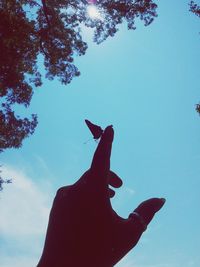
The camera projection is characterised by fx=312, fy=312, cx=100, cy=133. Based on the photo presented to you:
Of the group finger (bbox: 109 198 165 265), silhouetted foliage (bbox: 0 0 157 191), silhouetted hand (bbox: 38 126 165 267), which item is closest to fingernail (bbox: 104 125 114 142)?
silhouetted hand (bbox: 38 126 165 267)

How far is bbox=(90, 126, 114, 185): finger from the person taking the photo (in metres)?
2.97

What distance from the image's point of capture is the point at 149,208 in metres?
3.33

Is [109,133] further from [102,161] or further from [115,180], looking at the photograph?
[115,180]

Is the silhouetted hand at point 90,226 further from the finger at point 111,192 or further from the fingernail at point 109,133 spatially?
the finger at point 111,192

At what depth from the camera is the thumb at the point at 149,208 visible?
330cm

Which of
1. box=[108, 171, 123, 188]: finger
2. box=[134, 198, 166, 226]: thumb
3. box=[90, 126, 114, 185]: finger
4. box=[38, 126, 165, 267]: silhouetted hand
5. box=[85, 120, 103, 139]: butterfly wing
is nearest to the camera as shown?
box=[38, 126, 165, 267]: silhouetted hand

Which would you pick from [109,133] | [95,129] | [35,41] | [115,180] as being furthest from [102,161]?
[35,41]

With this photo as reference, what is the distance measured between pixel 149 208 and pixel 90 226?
74 cm

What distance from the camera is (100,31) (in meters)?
17.2

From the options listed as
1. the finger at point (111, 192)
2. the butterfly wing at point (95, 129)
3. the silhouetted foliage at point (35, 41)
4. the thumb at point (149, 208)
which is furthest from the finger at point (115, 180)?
the silhouetted foliage at point (35, 41)

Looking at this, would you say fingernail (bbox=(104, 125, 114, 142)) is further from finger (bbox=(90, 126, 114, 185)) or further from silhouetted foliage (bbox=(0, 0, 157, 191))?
silhouetted foliage (bbox=(0, 0, 157, 191))

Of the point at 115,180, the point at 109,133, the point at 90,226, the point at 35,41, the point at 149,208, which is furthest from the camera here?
the point at 35,41

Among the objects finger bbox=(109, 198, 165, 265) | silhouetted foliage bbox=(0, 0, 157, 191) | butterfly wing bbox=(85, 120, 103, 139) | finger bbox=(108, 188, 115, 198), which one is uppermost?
silhouetted foliage bbox=(0, 0, 157, 191)

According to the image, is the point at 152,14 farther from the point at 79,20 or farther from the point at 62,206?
the point at 62,206
